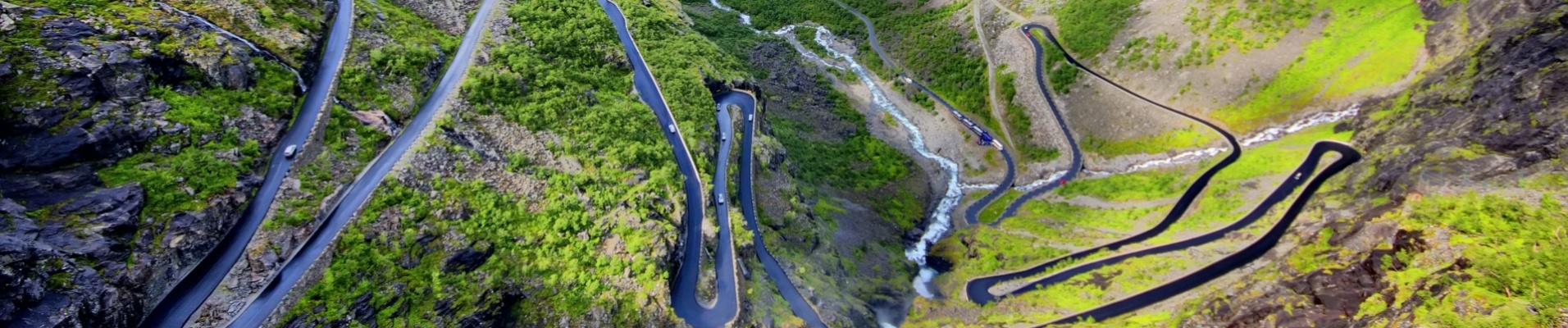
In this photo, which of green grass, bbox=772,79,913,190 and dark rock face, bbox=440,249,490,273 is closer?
dark rock face, bbox=440,249,490,273

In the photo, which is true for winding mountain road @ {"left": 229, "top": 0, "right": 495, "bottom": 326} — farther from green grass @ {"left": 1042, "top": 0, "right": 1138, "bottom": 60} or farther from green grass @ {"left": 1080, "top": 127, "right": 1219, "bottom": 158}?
green grass @ {"left": 1042, "top": 0, "right": 1138, "bottom": 60}

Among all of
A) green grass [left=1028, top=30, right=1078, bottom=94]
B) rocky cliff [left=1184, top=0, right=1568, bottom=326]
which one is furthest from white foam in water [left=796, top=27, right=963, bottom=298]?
rocky cliff [left=1184, top=0, right=1568, bottom=326]

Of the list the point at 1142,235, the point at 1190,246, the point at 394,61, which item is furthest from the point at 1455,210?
the point at 394,61

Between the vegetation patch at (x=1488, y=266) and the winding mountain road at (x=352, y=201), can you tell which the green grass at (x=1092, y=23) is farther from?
the winding mountain road at (x=352, y=201)

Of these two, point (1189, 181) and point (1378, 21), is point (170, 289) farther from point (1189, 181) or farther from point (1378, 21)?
point (1378, 21)

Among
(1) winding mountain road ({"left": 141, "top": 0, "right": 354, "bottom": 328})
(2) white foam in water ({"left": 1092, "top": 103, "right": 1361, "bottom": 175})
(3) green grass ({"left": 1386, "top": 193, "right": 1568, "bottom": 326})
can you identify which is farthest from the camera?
(2) white foam in water ({"left": 1092, "top": 103, "right": 1361, "bottom": 175})
